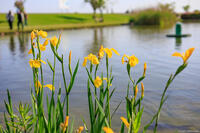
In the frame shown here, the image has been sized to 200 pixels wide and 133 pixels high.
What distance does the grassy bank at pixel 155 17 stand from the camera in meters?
28.1

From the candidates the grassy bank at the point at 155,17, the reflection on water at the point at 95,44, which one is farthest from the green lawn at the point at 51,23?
the grassy bank at the point at 155,17

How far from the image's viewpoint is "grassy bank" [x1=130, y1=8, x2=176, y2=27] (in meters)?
28.1

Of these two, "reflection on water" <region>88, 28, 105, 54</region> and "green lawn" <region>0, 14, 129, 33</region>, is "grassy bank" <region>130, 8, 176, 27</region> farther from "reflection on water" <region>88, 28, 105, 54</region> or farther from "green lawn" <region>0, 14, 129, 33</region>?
"reflection on water" <region>88, 28, 105, 54</region>

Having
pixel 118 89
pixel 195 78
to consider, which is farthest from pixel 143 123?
pixel 195 78

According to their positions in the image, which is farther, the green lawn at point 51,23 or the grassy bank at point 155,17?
the grassy bank at point 155,17

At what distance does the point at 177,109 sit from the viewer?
321cm

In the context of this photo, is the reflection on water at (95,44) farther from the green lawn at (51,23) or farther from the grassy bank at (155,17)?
the grassy bank at (155,17)

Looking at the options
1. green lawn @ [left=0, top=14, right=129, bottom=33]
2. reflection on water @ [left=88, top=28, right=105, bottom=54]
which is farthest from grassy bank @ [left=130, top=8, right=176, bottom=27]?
reflection on water @ [left=88, top=28, right=105, bottom=54]

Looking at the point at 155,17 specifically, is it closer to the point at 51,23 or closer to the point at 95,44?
the point at 51,23

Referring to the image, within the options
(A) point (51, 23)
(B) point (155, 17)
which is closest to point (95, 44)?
(B) point (155, 17)

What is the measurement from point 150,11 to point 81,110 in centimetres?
2680

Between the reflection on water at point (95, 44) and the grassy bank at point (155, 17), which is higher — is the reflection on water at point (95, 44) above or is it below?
below

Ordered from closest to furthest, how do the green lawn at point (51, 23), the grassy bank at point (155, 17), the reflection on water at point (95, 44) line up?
the reflection on water at point (95, 44)
the green lawn at point (51, 23)
the grassy bank at point (155, 17)

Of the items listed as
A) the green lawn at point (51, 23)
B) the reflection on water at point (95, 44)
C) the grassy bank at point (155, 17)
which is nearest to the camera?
the reflection on water at point (95, 44)
